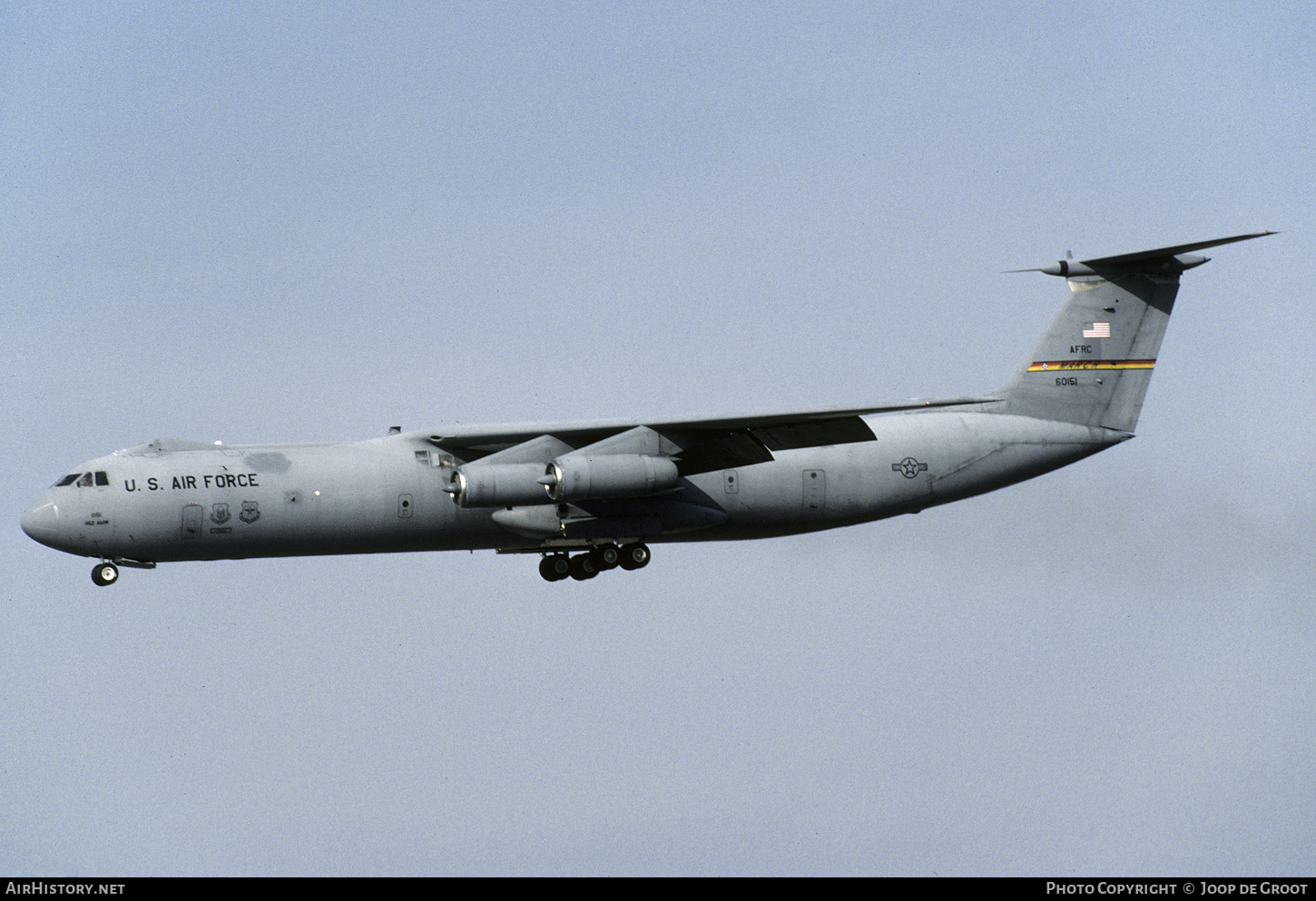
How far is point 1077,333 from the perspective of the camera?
36.2m

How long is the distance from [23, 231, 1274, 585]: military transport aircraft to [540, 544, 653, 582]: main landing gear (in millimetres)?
37

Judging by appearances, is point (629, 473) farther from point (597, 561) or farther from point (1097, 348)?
point (1097, 348)

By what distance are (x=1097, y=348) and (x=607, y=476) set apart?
10877 millimetres

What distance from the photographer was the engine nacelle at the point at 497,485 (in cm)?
3120

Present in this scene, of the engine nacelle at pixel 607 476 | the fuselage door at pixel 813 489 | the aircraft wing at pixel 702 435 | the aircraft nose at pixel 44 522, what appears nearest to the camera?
the aircraft nose at pixel 44 522

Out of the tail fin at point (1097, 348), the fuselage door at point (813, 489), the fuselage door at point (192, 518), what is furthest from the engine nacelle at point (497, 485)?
the tail fin at point (1097, 348)

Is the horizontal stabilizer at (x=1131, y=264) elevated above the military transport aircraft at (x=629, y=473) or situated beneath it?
elevated above

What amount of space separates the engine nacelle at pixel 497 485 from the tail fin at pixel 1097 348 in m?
10.0

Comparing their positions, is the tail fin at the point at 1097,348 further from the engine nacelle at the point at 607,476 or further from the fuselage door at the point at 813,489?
the engine nacelle at the point at 607,476

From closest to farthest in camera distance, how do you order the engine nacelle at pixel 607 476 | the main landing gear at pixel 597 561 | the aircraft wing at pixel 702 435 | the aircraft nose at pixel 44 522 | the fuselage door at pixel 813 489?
the aircraft nose at pixel 44 522
the engine nacelle at pixel 607 476
the aircraft wing at pixel 702 435
the main landing gear at pixel 597 561
the fuselage door at pixel 813 489

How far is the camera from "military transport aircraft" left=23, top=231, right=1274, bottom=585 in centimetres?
3133

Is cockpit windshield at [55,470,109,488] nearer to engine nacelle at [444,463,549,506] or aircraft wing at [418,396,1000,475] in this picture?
aircraft wing at [418,396,1000,475]
